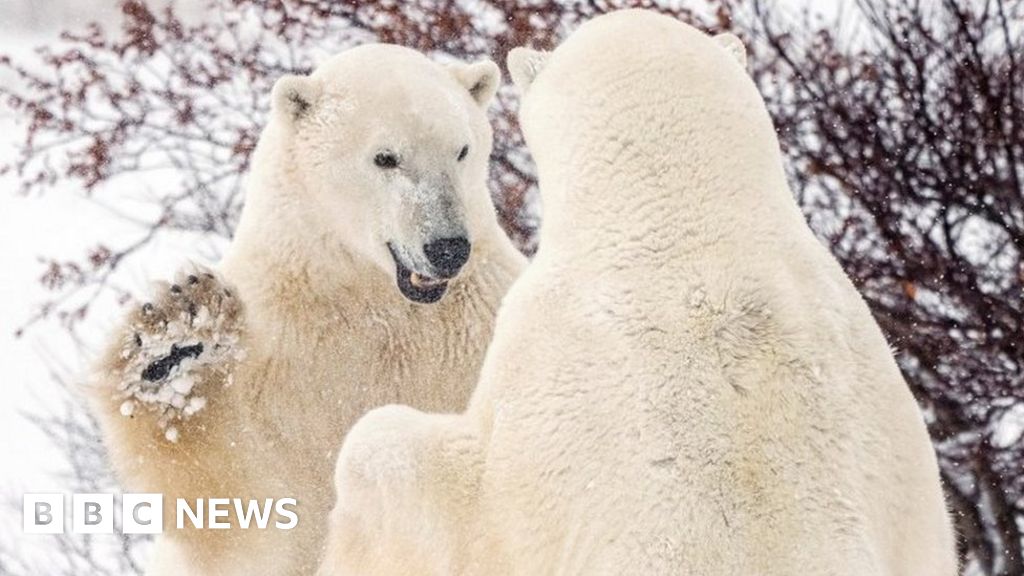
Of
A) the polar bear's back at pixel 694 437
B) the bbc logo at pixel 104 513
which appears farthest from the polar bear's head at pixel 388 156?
the polar bear's back at pixel 694 437

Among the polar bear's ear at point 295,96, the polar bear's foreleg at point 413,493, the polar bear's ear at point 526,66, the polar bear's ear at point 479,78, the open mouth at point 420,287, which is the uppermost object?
the polar bear's ear at point 479,78

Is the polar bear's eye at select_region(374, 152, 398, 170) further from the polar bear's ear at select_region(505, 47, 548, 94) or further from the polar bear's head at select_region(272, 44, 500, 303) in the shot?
the polar bear's ear at select_region(505, 47, 548, 94)

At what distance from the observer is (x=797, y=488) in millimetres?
2408

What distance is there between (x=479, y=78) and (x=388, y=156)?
42cm

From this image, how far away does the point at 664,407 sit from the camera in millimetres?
2449

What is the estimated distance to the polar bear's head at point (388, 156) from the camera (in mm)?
3754

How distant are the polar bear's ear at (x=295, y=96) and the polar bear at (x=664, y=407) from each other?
1.38m

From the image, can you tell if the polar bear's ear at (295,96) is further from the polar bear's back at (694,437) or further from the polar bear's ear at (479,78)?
the polar bear's back at (694,437)

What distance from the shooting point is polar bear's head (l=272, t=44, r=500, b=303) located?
3754mm

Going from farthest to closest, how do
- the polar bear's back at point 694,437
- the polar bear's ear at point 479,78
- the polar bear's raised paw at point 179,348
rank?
1. the polar bear's ear at point 479,78
2. the polar bear's raised paw at point 179,348
3. the polar bear's back at point 694,437

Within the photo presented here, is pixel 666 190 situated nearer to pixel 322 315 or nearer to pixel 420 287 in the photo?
pixel 420 287

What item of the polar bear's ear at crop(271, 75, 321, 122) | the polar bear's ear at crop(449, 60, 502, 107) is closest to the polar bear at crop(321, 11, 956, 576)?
the polar bear's ear at crop(271, 75, 321, 122)

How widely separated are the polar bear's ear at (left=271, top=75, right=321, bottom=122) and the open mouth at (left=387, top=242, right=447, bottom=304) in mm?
507

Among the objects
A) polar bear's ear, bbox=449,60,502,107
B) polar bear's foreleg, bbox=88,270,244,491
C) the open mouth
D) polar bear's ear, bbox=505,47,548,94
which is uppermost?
polar bear's ear, bbox=449,60,502,107
